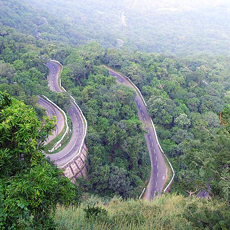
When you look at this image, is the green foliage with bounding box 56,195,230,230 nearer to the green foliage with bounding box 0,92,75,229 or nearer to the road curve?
the green foliage with bounding box 0,92,75,229

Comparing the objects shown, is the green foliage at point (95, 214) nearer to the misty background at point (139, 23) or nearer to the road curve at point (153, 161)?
the road curve at point (153, 161)

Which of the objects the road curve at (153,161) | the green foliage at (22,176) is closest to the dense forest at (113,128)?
the green foliage at (22,176)

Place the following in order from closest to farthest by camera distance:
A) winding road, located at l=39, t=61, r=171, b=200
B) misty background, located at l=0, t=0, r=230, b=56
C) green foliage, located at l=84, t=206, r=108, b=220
Result: green foliage, located at l=84, t=206, r=108, b=220 < winding road, located at l=39, t=61, r=171, b=200 < misty background, located at l=0, t=0, r=230, b=56

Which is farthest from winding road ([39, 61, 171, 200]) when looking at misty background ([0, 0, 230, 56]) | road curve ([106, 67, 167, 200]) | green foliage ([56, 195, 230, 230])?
misty background ([0, 0, 230, 56])

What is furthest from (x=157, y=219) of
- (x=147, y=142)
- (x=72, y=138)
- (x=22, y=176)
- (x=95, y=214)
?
(x=147, y=142)

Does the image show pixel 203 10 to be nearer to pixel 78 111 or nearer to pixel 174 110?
pixel 174 110

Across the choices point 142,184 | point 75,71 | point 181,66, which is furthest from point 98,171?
point 181,66

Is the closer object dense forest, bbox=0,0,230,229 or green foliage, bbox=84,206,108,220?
dense forest, bbox=0,0,230,229

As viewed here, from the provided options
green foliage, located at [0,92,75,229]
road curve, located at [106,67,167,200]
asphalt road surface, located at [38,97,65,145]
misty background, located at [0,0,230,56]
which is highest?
misty background, located at [0,0,230,56]

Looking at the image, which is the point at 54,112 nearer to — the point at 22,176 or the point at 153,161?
the point at 153,161
